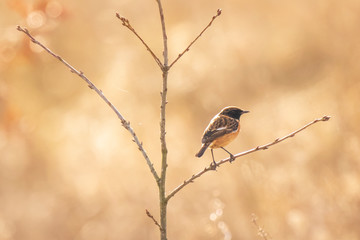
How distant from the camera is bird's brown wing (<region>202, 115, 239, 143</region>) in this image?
3.73 metres

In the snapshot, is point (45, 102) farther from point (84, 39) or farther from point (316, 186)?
point (316, 186)

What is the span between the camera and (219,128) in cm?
379

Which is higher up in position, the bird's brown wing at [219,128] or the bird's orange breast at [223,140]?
the bird's brown wing at [219,128]

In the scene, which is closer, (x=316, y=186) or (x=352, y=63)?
(x=316, y=186)

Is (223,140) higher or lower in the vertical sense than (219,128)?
lower

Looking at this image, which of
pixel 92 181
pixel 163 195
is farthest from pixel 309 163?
pixel 163 195

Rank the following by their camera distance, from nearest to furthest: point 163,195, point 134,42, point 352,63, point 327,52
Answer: point 163,195 → point 352,63 → point 327,52 → point 134,42

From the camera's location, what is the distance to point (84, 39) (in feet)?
31.0

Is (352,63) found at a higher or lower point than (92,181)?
lower

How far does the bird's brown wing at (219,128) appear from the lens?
3727 millimetres

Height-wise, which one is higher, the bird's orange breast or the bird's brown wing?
the bird's brown wing

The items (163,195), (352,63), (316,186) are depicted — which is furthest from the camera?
(352,63)

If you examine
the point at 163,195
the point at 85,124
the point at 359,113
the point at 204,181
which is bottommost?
the point at 163,195

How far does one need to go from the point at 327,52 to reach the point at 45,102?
5.13m
